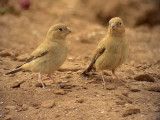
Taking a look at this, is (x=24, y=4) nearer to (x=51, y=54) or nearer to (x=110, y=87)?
(x=51, y=54)

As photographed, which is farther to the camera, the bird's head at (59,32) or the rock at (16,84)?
the rock at (16,84)

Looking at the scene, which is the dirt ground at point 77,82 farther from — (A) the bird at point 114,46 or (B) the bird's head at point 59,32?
(B) the bird's head at point 59,32

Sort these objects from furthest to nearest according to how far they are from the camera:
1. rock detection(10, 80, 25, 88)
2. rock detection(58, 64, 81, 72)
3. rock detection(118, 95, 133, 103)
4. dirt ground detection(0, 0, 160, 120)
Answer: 1. rock detection(58, 64, 81, 72)
2. rock detection(10, 80, 25, 88)
3. rock detection(118, 95, 133, 103)
4. dirt ground detection(0, 0, 160, 120)

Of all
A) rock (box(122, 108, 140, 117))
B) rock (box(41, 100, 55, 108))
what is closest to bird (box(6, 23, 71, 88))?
rock (box(41, 100, 55, 108))

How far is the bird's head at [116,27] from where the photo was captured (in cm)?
623

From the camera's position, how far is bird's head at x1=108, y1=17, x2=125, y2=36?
6.23m

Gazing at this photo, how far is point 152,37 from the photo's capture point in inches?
478

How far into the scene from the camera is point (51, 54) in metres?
6.14

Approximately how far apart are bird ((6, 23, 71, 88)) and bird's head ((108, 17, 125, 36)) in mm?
769

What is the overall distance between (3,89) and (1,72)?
88cm

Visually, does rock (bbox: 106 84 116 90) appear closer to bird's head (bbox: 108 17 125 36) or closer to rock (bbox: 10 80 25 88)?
bird's head (bbox: 108 17 125 36)

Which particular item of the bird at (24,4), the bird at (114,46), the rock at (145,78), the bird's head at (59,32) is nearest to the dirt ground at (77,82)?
the rock at (145,78)

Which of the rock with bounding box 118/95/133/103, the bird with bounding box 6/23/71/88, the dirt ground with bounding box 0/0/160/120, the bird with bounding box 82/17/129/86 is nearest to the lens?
the dirt ground with bounding box 0/0/160/120

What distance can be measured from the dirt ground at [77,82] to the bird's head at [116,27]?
0.92 m
